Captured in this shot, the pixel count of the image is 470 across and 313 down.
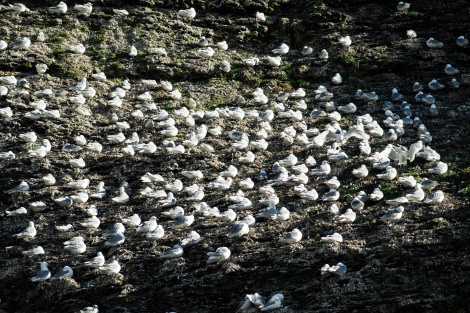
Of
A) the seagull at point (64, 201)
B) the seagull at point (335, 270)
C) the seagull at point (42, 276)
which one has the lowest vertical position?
the seagull at point (42, 276)

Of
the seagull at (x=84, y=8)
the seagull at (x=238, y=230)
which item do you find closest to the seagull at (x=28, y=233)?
the seagull at (x=238, y=230)

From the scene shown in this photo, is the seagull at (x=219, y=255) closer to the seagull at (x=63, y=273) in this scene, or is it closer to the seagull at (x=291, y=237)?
the seagull at (x=291, y=237)

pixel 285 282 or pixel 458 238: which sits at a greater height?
pixel 458 238

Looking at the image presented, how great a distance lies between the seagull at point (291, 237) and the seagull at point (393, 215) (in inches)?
57.1

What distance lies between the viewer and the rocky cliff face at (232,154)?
398 inches

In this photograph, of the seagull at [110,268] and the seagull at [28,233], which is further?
the seagull at [28,233]

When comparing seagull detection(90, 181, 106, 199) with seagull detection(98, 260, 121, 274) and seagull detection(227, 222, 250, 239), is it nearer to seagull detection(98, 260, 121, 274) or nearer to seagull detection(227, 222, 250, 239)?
A: seagull detection(98, 260, 121, 274)

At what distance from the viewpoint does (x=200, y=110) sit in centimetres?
1514

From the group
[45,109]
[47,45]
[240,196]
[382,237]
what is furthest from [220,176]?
[47,45]

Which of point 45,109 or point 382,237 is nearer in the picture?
point 382,237

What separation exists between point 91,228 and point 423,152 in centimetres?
648

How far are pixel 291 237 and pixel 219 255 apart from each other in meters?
1.19

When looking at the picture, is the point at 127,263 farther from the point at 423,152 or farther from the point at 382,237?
the point at 423,152

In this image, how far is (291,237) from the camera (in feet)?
35.5
